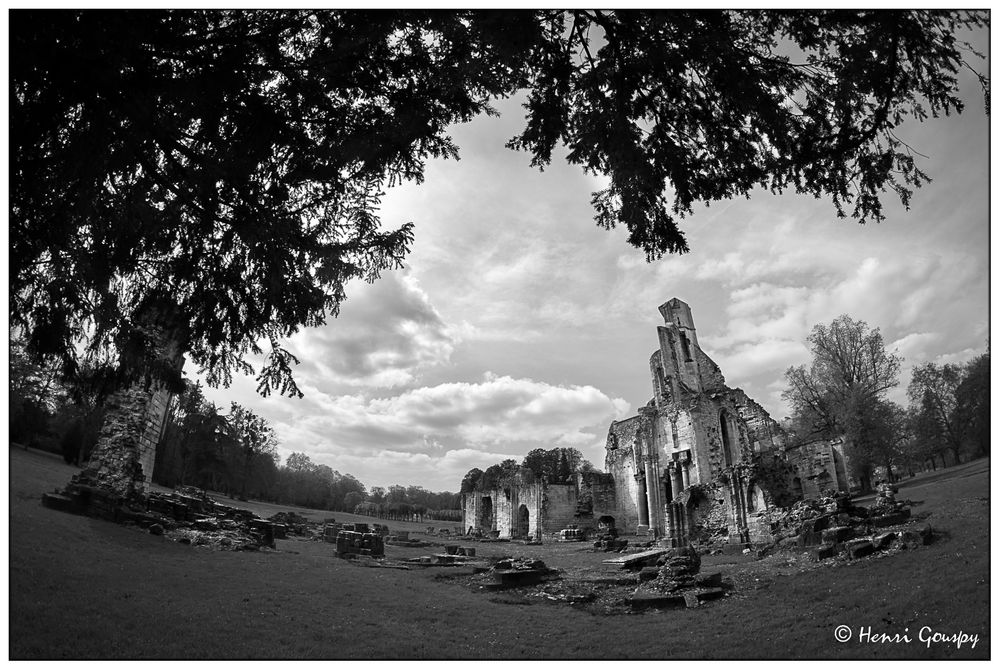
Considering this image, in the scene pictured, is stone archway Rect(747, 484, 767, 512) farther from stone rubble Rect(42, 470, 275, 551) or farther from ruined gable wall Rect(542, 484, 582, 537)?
stone rubble Rect(42, 470, 275, 551)

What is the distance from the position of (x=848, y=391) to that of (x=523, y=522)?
24834mm

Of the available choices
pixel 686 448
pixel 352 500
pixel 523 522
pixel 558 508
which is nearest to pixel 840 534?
pixel 686 448

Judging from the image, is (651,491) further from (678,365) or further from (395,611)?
(395,611)

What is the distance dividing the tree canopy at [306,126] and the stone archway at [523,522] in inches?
1503

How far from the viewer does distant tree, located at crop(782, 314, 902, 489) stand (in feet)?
84.7

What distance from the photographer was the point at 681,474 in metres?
32.7

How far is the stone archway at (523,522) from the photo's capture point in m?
40.2

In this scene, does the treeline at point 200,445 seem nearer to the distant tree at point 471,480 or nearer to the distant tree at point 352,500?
the distant tree at point 352,500

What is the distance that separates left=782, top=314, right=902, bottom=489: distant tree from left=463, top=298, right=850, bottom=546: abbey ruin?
1877mm

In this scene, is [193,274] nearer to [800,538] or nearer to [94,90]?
[94,90]

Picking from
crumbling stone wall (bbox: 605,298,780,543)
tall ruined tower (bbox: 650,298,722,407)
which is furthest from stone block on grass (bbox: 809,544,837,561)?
tall ruined tower (bbox: 650,298,722,407)

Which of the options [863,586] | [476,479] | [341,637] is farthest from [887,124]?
[476,479]

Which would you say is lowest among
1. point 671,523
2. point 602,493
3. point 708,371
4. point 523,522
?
point 523,522

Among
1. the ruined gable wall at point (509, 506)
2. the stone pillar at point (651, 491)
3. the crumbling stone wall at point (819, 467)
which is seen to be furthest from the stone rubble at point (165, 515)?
the crumbling stone wall at point (819, 467)
